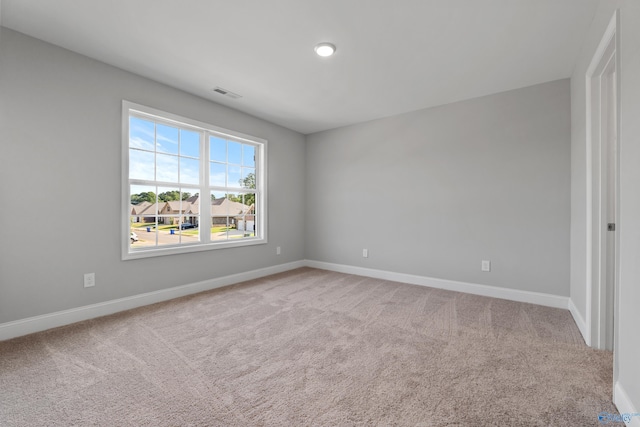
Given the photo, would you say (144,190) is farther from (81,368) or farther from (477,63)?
(477,63)

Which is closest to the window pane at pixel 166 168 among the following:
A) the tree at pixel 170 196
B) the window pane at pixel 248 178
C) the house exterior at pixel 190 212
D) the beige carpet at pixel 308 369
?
the tree at pixel 170 196

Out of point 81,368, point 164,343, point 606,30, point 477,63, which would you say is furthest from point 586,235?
point 81,368

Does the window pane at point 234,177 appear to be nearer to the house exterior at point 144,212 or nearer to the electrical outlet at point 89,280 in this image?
the house exterior at point 144,212

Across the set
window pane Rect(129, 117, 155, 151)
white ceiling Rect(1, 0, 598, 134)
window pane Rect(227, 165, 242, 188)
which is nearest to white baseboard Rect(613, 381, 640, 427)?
white ceiling Rect(1, 0, 598, 134)

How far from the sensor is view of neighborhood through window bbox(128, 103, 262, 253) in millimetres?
→ 3090

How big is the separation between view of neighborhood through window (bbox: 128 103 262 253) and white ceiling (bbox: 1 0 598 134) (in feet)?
2.03

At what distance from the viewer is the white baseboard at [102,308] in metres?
2.27

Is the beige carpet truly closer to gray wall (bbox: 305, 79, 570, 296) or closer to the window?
gray wall (bbox: 305, 79, 570, 296)

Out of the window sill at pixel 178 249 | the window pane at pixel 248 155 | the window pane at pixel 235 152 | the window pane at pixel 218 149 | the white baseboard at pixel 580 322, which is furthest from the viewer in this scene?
the window pane at pixel 248 155

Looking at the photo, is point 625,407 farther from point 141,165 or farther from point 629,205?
point 141,165

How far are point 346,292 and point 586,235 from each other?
241cm

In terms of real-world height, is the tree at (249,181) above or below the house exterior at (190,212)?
above

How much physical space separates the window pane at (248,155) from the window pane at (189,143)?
774mm

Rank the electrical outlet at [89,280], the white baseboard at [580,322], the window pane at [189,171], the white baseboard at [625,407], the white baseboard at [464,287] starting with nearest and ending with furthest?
the white baseboard at [625,407] → the white baseboard at [580,322] → the electrical outlet at [89,280] → the white baseboard at [464,287] → the window pane at [189,171]
